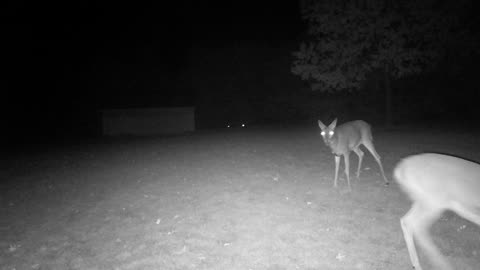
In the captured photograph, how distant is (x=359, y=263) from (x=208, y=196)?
3.73 m

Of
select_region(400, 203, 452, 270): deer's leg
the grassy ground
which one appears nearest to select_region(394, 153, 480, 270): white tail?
select_region(400, 203, 452, 270): deer's leg

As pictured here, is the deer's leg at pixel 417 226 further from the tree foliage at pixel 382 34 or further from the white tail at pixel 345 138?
the tree foliage at pixel 382 34

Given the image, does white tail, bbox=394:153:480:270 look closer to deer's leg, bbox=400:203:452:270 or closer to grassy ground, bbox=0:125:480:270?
deer's leg, bbox=400:203:452:270

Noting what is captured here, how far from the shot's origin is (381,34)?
16.4 m

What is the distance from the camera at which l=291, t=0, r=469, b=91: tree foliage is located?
51.9 ft

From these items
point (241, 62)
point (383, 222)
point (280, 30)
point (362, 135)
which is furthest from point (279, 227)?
point (280, 30)

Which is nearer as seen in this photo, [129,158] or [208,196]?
[208,196]

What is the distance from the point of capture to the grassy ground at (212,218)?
4.27 metres

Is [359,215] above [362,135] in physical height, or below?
below

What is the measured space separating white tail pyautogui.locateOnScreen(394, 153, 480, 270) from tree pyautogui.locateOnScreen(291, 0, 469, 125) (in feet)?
47.4

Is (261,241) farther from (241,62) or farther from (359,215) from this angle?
(241,62)

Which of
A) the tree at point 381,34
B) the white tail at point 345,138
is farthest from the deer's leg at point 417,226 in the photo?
the tree at point 381,34

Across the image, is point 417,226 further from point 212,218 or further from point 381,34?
point 381,34

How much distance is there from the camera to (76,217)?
19.9 ft
